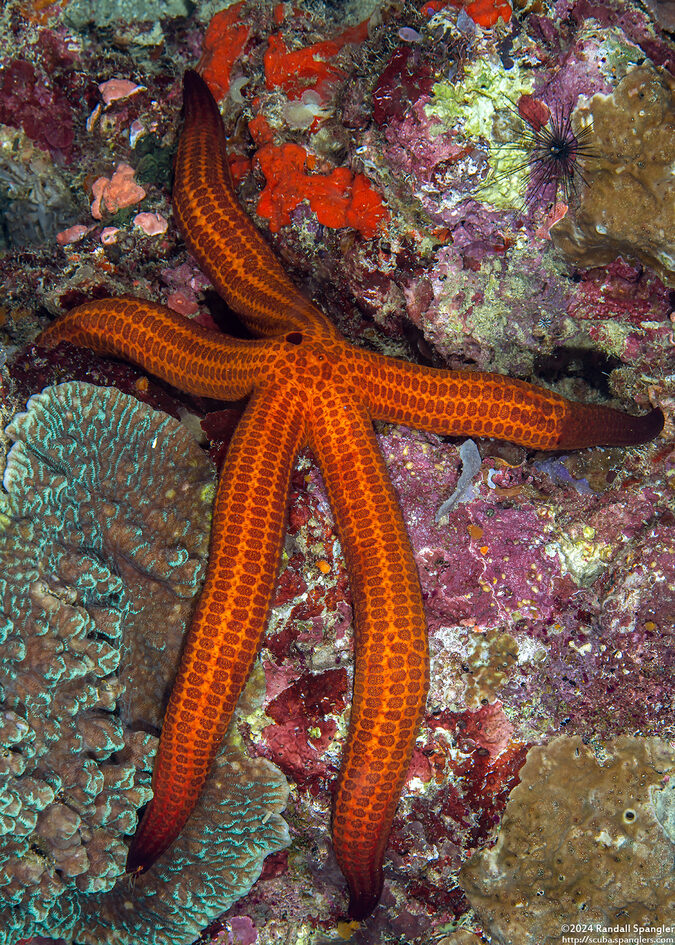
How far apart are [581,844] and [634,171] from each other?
12.8ft

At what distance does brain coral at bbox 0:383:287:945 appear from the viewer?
3.24 m

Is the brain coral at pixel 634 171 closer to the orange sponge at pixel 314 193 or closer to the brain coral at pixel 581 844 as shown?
the orange sponge at pixel 314 193

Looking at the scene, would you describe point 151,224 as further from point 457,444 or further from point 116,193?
point 457,444

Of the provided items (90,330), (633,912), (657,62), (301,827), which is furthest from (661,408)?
(90,330)

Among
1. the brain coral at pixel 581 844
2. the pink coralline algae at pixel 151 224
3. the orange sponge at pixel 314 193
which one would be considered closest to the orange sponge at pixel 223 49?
the orange sponge at pixel 314 193

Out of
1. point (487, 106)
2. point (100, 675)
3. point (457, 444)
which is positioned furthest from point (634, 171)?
point (100, 675)

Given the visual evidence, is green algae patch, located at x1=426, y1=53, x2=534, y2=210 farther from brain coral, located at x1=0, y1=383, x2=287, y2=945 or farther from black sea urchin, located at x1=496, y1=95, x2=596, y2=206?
brain coral, located at x1=0, y1=383, x2=287, y2=945

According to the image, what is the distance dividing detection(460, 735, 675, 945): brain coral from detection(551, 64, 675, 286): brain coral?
292 cm

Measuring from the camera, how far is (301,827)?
12.4 feet

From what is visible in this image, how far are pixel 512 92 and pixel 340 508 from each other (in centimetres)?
261

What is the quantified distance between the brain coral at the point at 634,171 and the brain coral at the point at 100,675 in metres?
2.83

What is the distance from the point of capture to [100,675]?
11.1 ft

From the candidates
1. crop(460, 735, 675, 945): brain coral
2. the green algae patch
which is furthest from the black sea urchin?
crop(460, 735, 675, 945): brain coral

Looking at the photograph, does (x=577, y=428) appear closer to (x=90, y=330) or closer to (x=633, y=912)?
(x=633, y=912)
